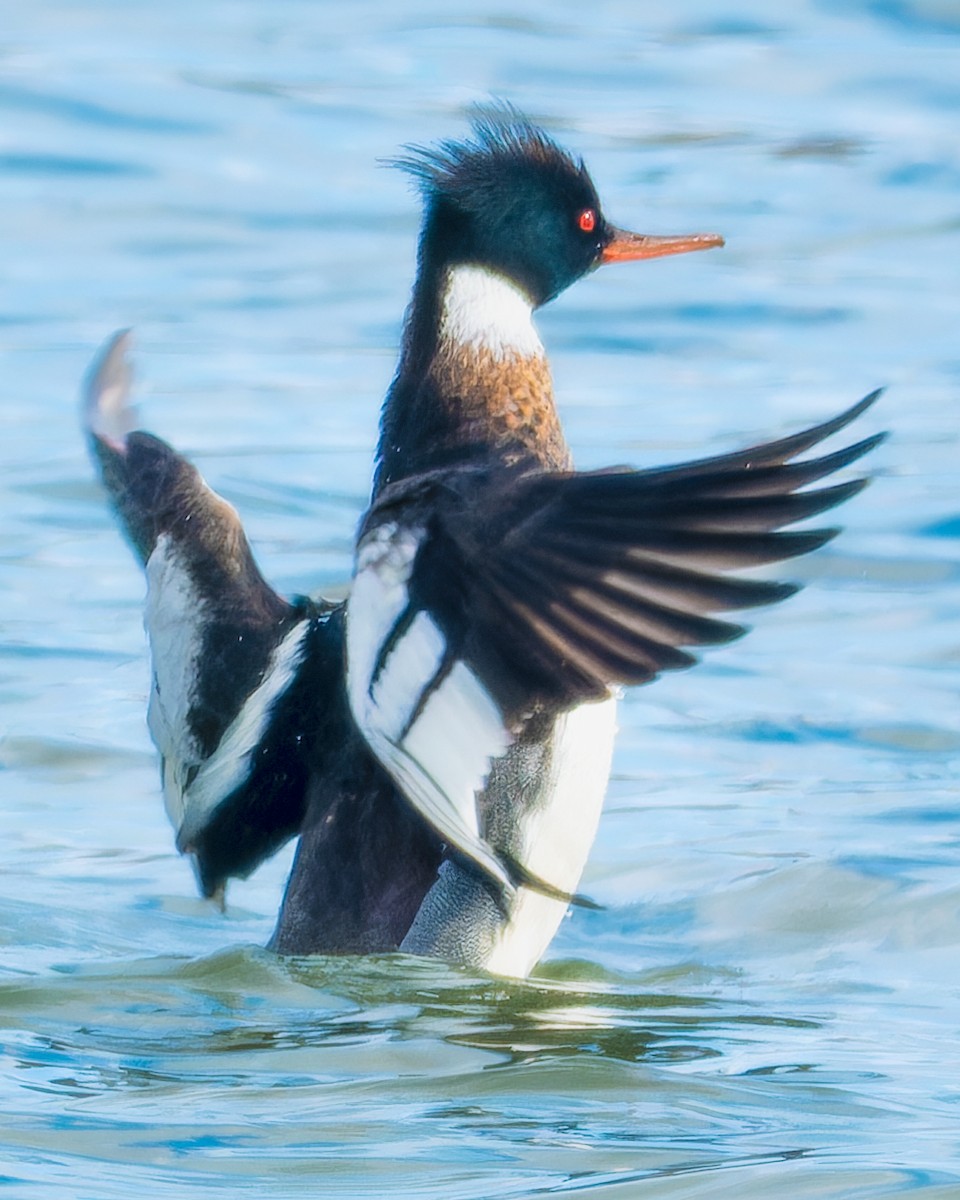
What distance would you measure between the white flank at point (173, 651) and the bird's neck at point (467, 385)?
50 cm

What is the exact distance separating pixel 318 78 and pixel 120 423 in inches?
451

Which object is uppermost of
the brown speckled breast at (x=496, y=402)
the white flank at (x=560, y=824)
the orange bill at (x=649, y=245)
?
the orange bill at (x=649, y=245)

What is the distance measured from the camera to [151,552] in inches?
215

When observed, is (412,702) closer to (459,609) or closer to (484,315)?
(459,609)

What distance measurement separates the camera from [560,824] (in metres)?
5.28

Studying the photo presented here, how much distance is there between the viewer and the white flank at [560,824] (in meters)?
5.22

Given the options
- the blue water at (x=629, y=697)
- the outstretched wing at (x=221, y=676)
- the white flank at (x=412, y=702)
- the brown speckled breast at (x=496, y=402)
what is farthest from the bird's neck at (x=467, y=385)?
the blue water at (x=629, y=697)

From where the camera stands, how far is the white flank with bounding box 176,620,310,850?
518cm

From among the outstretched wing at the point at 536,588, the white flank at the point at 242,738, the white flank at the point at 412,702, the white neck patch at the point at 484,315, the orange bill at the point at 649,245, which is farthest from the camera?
the orange bill at the point at 649,245

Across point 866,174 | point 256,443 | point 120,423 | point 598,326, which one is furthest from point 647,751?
point 866,174

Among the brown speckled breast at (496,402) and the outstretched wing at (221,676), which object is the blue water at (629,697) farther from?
the brown speckled breast at (496,402)

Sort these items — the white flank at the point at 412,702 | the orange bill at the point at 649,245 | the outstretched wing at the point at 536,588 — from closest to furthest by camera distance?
1. the outstretched wing at the point at 536,588
2. the white flank at the point at 412,702
3. the orange bill at the point at 649,245

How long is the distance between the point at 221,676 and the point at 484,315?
1.09 metres

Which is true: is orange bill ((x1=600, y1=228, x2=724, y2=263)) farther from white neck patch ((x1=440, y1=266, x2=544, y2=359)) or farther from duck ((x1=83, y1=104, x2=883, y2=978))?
white neck patch ((x1=440, y1=266, x2=544, y2=359))
